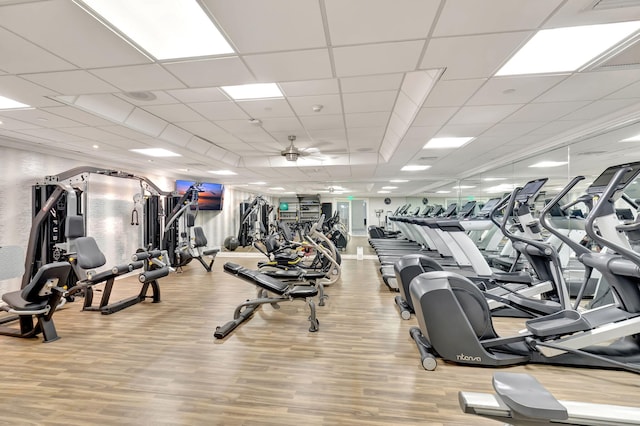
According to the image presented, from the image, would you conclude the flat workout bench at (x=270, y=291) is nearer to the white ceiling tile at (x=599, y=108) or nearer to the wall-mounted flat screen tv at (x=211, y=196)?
the white ceiling tile at (x=599, y=108)

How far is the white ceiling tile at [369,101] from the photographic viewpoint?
10.7 feet

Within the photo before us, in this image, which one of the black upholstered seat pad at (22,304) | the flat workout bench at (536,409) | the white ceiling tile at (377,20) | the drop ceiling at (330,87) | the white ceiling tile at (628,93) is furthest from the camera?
the black upholstered seat pad at (22,304)

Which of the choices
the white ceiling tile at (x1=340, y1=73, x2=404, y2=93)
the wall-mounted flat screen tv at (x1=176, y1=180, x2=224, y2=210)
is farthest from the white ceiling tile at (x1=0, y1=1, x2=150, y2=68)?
the wall-mounted flat screen tv at (x1=176, y1=180, x2=224, y2=210)

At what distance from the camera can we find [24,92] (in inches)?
110

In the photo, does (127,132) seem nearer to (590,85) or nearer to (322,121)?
(322,121)

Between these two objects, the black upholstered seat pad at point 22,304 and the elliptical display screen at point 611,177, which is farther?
the black upholstered seat pad at point 22,304

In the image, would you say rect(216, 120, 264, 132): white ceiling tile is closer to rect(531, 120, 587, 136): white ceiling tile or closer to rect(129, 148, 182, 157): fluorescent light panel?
rect(129, 148, 182, 157): fluorescent light panel

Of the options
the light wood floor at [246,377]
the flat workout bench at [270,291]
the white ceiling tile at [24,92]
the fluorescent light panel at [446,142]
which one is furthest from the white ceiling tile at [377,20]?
the fluorescent light panel at [446,142]

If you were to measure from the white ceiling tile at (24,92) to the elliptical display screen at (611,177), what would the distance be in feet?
17.0

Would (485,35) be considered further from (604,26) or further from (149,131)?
(149,131)

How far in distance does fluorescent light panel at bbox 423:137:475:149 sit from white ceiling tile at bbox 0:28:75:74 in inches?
181

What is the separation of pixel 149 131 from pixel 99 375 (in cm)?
322

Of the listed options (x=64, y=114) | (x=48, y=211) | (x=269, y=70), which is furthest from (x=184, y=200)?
(x=269, y=70)

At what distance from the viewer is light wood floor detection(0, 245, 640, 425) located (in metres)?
1.96
